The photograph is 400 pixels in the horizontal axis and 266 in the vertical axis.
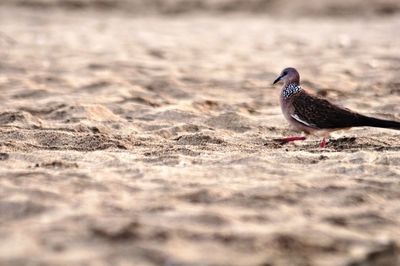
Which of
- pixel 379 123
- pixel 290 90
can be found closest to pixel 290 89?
pixel 290 90

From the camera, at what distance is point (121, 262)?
3.18 m

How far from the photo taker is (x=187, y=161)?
4871 mm

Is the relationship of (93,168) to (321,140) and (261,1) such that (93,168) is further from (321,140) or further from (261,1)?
(261,1)

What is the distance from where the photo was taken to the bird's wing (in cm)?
544

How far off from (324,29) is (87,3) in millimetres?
5852

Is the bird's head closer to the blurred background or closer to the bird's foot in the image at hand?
the bird's foot

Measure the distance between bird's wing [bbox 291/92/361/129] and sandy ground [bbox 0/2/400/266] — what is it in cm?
19

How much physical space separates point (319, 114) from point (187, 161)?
3.98 feet

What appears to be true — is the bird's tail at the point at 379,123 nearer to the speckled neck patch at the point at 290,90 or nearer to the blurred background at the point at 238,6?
the speckled neck patch at the point at 290,90

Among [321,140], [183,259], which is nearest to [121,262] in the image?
[183,259]

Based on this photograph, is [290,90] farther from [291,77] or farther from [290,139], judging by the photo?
[290,139]

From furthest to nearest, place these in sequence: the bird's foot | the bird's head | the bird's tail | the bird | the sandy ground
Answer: the bird's head < the bird's foot < the bird < the bird's tail < the sandy ground

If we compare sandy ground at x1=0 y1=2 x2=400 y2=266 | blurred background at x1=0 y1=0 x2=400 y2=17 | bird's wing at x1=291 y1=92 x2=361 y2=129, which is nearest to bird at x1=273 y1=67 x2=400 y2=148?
bird's wing at x1=291 y1=92 x2=361 y2=129

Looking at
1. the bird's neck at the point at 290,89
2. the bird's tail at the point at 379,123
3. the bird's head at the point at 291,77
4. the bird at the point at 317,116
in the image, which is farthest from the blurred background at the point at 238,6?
the bird's tail at the point at 379,123
